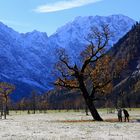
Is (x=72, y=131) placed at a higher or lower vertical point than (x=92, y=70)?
lower

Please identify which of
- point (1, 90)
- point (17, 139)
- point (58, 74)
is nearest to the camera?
point (17, 139)

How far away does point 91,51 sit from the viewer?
75000mm

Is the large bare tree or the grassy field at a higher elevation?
the large bare tree

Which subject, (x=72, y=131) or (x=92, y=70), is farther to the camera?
(x=92, y=70)

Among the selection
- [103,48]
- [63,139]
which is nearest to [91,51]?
[103,48]

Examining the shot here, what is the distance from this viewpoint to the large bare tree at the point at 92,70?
7319 centimetres

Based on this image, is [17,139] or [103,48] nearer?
[17,139]

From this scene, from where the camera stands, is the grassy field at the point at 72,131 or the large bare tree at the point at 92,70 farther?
the large bare tree at the point at 92,70

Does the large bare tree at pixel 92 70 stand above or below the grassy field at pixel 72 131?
above

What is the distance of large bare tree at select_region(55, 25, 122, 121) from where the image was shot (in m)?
73.2

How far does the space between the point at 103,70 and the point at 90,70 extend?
2.41m

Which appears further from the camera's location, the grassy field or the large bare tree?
the large bare tree

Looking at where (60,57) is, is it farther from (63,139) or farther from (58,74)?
(63,139)

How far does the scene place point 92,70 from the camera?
3000 inches
